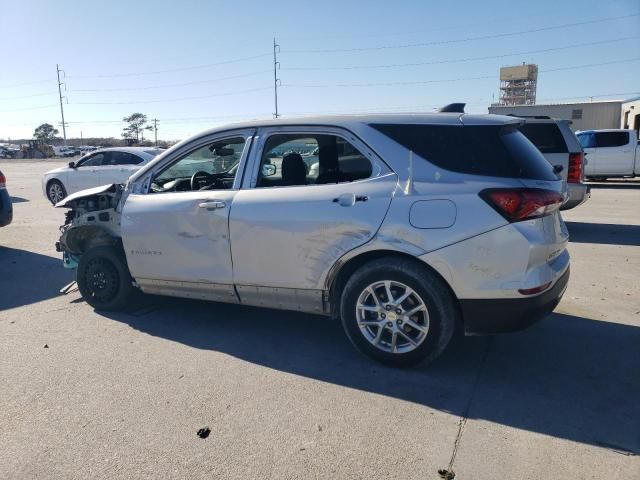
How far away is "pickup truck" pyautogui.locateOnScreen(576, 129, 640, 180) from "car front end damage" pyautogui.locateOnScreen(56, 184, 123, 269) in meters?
16.7

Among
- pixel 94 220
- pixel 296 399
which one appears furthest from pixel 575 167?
pixel 94 220

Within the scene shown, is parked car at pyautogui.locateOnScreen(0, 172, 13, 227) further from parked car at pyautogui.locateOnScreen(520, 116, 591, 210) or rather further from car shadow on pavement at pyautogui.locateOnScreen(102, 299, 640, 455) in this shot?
parked car at pyautogui.locateOnScreen(520, 116, 591, 210)

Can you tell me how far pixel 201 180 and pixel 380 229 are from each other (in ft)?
7.92

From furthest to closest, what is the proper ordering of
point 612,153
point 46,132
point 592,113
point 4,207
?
point 46,132
point 592,113
point 612,153
point 4,207

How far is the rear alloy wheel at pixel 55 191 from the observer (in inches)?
559

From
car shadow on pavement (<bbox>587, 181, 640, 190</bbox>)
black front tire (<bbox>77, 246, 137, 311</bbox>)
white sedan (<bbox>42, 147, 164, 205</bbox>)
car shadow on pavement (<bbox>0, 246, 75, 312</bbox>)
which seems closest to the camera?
black front tire (<bbox>77, 246, 137, 311</bbox>)

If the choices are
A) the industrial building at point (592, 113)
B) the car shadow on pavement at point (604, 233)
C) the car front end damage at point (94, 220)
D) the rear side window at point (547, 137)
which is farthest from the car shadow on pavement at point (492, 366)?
the industrial building at point (592, 113)

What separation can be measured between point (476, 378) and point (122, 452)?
2.32 metres

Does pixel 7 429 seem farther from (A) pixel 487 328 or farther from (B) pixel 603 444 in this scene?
(B) pixel 603 444

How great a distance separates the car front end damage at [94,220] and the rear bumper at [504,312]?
136 inches

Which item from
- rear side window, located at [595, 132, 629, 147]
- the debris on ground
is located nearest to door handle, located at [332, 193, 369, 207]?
the debris on ground

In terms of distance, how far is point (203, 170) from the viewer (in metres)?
5.44

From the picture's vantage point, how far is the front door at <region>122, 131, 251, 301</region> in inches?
169

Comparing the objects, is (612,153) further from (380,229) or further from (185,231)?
(185,231)
